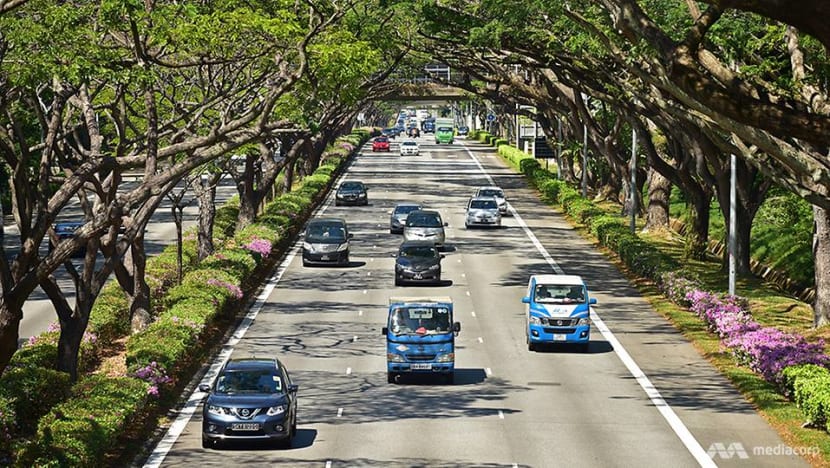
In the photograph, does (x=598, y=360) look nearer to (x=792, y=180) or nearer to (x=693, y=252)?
(x=792, y=180)

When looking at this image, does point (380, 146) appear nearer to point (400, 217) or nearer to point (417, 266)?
A: point (400, 217)

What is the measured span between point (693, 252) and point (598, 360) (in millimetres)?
19934

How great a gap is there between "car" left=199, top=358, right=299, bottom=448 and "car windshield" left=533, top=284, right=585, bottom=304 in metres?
12.2

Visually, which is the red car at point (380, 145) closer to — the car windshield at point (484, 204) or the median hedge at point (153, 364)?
the car windshield at point (484, 204)

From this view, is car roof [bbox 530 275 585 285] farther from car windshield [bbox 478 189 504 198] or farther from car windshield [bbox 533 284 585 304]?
car windshield [bbox 478 189 504 198]

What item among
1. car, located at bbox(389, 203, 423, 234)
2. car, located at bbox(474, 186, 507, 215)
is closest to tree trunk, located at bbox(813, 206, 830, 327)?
car, located at bbox(389, 203, 423, 234)

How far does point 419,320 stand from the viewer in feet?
111

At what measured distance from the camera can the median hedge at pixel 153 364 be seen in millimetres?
23344

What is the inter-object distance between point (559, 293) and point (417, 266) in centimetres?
1166

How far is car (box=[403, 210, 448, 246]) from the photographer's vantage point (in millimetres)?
58438

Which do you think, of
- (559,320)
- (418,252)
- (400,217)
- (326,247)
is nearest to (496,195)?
(400,217)

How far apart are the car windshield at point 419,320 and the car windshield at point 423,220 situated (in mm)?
25137

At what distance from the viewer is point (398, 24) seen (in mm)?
55812

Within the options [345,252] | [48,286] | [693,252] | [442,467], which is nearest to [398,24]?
[345,252]
